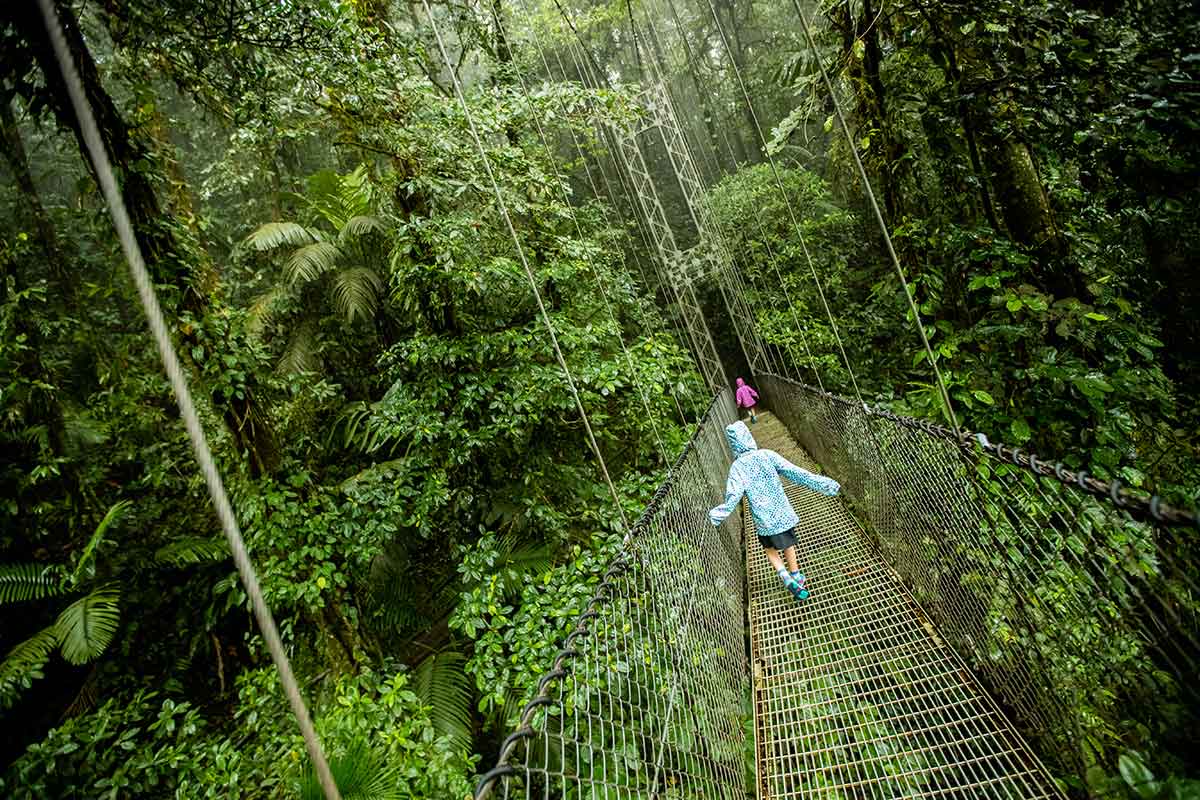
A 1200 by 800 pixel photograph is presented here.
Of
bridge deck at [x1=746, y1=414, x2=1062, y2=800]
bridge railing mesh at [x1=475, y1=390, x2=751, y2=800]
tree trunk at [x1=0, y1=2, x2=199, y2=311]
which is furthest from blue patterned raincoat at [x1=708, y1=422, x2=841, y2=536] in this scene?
tree trunk at [x1=0, y1=2, x2=199, y2=311]

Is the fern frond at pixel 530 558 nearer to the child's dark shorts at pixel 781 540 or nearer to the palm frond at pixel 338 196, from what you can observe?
the child's dark shorts at pixel 781 540

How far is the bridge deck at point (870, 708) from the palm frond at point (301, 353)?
4526 millimetres

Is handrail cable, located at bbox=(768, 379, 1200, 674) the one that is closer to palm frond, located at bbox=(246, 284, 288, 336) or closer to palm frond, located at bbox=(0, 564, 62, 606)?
palm frond, located at bbox=(0, 564, 62, 606)

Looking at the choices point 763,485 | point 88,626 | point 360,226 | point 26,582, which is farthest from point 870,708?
point 360,226

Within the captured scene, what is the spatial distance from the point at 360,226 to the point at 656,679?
4.44 m

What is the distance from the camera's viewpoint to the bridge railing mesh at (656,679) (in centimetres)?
120

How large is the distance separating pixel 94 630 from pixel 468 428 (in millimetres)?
2281

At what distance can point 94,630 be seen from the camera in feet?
8.82

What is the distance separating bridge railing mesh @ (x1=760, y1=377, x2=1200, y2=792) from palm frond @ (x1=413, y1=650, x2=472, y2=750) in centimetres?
239

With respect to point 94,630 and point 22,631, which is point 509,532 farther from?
point 22,631

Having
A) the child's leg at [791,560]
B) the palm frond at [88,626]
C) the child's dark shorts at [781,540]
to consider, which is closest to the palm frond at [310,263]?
the palm frond at [88,626]

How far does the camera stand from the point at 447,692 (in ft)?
9.23

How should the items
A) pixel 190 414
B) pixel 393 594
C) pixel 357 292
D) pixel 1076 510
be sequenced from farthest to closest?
pixel 357 292
pixel 393 594
pixel 1076 510
pixel 190 414

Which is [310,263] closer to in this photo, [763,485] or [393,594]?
[393,594]
